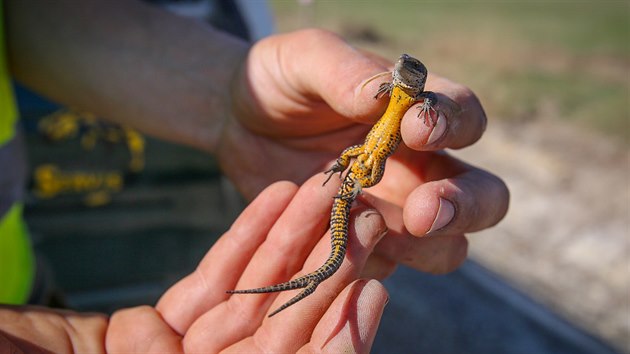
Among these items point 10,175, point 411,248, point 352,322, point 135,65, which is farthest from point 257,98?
point 352,322

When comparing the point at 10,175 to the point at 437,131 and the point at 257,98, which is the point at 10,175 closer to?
the point at 257,98

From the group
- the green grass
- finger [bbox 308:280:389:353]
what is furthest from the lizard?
the green grass

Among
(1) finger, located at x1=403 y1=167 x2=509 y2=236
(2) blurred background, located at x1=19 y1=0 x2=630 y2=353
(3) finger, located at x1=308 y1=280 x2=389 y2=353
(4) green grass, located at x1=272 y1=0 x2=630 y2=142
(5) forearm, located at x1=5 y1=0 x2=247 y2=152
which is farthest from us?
(4) green grass, located at x1=272 y1=0 x2=630 y2=142

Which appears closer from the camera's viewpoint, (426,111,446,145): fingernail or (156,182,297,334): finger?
(426,111,446,145): fingernail

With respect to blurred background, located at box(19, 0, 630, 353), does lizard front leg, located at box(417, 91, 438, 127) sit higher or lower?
higher

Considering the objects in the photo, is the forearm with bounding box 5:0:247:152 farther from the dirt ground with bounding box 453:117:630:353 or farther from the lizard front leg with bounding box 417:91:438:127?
the dirt ground with bounding box 453:117:630:353

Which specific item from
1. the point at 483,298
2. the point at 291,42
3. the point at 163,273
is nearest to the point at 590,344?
the point at 483,298

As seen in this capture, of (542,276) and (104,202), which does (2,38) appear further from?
(542,276)
